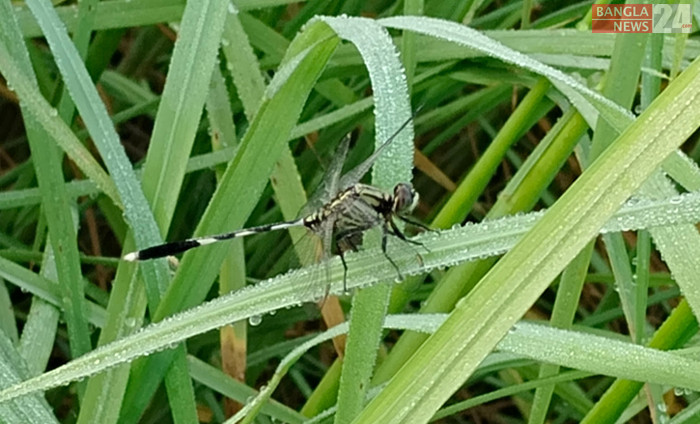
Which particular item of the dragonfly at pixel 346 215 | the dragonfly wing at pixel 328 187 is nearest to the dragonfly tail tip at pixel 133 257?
the dragonfly at pixel 346 215

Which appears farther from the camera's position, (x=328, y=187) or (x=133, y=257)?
(x=328, y=187)

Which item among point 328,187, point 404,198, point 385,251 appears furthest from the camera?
point 328,187

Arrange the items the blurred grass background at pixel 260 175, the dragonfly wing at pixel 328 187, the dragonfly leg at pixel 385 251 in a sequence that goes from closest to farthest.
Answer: the dragonfly leg at pixel 385 251 < the blurred grass background at pixel 260 175 < the dragonfly wing at pixel 328 187

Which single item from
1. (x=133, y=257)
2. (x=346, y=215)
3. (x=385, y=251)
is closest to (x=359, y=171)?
(x=346, y=215)

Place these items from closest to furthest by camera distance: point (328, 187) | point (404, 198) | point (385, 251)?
point (385, 251), point (404, 198), point (328, 187)

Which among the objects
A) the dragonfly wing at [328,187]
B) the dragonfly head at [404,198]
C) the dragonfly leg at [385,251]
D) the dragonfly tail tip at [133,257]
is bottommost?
the dragonfly leg at [385,251]

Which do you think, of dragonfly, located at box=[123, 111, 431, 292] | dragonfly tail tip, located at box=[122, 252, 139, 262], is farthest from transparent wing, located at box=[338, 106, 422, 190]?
dragonfly tail tip, located at box=[122, 252, 139, 262]

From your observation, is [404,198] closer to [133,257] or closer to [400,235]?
[400,235]

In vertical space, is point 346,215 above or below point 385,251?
above

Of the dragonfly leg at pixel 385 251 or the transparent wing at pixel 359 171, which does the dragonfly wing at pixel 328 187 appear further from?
the dragonfly leg at pixel 385 251
